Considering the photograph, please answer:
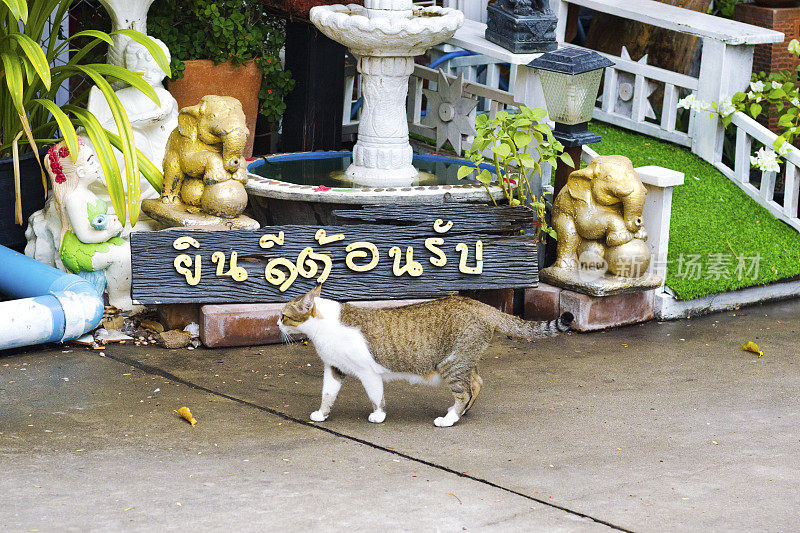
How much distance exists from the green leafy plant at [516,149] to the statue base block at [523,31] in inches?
32.6

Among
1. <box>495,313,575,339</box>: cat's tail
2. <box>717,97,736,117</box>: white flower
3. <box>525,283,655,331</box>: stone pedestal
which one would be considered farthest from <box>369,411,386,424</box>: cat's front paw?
<box>717,97,736,117</box>: white flower

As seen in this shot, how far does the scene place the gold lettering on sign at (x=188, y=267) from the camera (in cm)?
530

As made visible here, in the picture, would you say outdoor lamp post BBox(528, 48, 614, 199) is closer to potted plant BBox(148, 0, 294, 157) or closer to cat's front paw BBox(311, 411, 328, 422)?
potted plant BBox(148, 0, 294, 157)

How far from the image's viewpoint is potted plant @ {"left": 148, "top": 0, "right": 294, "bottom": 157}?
667 centimetres

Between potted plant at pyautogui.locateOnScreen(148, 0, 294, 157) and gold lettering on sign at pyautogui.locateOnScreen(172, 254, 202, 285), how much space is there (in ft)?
5.64

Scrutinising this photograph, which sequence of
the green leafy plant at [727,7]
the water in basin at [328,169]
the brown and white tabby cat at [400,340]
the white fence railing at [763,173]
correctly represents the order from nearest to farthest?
the brown and white tabby cat at [400,340] → the water in basin at [328,169] → the white fence railing at [763,173] → the green leafy plant at [727,7]

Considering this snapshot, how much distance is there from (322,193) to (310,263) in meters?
0.48

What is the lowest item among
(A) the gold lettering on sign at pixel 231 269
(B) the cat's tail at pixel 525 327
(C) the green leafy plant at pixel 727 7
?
(A) the gold lettering on sign at pixel 231 269

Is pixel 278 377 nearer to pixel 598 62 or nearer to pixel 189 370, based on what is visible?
pixel 189 370

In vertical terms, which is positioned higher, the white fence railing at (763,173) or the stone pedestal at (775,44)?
the stone pedestal at (775,44)

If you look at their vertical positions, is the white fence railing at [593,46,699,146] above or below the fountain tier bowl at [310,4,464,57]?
below

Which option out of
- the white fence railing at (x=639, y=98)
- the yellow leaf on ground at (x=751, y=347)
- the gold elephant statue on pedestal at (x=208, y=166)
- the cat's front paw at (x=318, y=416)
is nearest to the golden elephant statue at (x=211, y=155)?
the gold elephant statue on pedestal at (x=208, y=166)

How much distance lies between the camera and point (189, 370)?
5.04 meters

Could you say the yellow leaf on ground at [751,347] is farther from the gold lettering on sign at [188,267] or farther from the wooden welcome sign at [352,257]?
the gold lettering on sign at [188,267]
